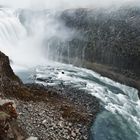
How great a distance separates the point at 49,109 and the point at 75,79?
13.8m

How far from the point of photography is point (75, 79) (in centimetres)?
4953

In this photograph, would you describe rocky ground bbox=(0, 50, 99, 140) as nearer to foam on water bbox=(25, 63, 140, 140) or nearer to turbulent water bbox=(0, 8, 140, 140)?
turbulent water bbox=(0, 8, 140, 140)

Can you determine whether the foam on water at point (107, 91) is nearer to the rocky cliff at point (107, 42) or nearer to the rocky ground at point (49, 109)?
the rocky ground at point (49, 109)

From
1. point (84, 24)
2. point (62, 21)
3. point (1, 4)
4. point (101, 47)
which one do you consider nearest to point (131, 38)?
point (101, 47)

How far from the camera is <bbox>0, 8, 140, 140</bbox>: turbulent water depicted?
38.2 m

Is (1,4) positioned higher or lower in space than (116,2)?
lower

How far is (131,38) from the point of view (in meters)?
54.2

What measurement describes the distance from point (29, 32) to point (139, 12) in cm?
1906

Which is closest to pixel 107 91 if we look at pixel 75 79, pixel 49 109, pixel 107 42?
pixel 75 79

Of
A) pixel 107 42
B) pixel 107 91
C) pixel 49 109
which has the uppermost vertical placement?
pixel 49 109

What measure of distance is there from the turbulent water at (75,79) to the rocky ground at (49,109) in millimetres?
1449

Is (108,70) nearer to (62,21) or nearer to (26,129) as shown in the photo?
(62,21)

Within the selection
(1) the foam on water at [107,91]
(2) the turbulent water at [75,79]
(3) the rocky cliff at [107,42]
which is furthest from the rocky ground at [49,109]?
(3) the rocky cliff at [107,42]

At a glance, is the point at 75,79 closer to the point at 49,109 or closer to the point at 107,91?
the point at 107,91
